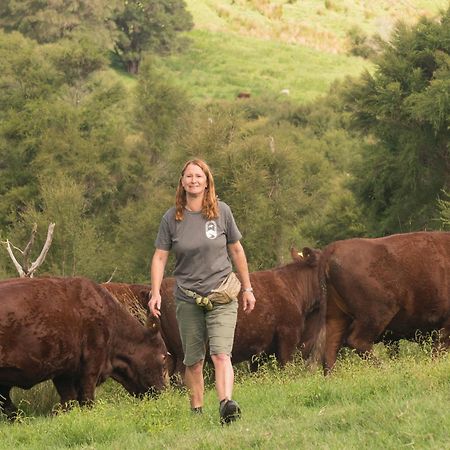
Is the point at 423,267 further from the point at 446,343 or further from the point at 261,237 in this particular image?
the point at 261,237

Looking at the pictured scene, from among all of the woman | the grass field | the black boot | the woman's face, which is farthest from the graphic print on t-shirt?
the grass field

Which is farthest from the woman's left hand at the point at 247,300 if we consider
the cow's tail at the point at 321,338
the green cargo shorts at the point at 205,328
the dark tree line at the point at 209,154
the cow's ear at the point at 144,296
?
the dark tree line at the point at 209,154

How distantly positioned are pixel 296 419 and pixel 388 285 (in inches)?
155

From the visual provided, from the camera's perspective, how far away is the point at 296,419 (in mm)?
7422

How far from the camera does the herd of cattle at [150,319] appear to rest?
32.2 ft

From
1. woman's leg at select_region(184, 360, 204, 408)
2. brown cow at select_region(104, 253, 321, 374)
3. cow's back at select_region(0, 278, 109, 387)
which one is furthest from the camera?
brown cow at select_region(104, 253, 321, 374)

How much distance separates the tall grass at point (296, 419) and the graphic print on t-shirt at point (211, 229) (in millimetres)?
1507

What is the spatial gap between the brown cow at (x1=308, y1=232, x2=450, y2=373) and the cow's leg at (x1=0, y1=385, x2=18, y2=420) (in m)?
3.62

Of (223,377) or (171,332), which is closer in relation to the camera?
(223,377)

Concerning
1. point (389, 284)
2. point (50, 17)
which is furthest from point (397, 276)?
point (50, 17)

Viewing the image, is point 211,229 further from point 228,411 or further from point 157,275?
point 228,411

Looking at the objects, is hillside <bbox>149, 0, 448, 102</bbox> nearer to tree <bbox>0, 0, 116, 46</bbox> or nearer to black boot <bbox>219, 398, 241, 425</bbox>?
tree <bbox>0, 0, 116, 46</bbox>

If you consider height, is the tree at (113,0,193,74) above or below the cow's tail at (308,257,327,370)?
below

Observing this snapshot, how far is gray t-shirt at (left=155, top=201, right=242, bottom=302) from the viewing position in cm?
793
